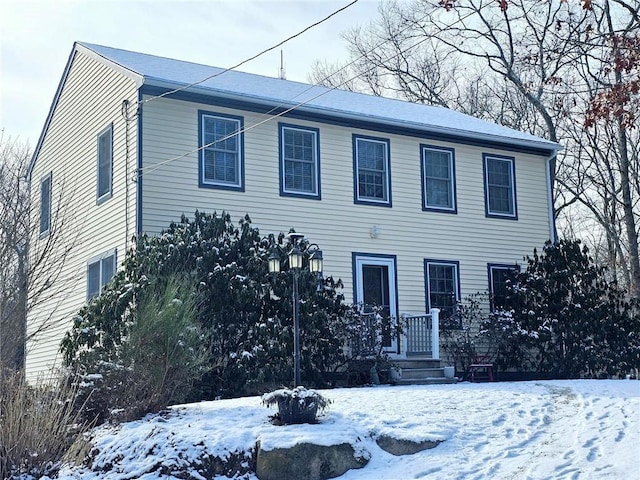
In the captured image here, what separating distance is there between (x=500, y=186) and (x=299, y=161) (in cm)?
538

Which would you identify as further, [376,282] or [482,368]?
[376,282]

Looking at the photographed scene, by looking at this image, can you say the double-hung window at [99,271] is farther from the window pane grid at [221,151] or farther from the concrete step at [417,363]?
the concrete step at [417,363]

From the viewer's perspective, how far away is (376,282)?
18.1 meters

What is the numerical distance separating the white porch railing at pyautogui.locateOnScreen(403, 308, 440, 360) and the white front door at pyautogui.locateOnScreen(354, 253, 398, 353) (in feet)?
1.04

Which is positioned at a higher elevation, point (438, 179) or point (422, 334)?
point (438, 179)

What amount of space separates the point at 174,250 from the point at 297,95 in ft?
19.3

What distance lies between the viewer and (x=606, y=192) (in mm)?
30906

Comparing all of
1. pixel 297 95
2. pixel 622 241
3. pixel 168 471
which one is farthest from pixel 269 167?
pixel 622 241

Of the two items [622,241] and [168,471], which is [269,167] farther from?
[622,241]

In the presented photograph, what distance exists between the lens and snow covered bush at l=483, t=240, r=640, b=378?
17766 millimetres

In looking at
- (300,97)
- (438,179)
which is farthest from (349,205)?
(300,97)

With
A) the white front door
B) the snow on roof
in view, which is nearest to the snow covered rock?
the white front door

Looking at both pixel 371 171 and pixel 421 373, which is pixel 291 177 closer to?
pixel 371 171

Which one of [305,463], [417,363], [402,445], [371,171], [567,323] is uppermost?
[371,171]
